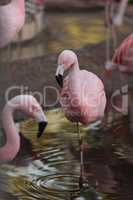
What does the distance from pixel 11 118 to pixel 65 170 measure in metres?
0.56

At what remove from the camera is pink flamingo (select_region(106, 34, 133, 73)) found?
5668mm

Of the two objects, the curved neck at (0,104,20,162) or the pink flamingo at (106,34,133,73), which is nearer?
the curved neck at (0,104,20,162)

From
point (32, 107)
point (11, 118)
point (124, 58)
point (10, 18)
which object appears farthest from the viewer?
point (124, 58)

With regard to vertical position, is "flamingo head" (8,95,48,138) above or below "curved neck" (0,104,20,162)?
above

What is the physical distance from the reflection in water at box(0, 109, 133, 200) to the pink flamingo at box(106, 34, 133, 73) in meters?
0.51

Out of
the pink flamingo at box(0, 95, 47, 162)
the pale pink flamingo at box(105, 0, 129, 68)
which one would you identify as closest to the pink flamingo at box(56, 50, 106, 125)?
the pink flamingo at box(0, 95, 47, 162)

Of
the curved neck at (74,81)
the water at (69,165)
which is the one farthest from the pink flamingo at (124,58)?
the curved neck at (74,81)

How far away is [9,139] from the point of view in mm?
4398

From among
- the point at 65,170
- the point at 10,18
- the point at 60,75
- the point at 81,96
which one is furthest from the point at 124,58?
the point at 60,75

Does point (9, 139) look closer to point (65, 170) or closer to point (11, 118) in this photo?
point (11, 118)

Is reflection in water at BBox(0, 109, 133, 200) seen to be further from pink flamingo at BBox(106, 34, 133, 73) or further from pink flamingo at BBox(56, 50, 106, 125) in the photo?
pink flamingo at BBox(106, 34, 133, 73)

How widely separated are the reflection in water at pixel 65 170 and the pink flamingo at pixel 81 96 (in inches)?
13.6

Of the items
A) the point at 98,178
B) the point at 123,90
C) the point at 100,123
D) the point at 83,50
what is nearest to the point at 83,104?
the point at 98,178

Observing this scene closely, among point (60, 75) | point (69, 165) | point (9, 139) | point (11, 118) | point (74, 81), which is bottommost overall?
point (69, 165)
